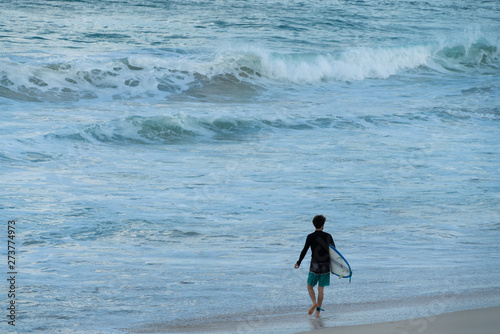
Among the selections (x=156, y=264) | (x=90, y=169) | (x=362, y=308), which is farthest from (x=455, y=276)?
(x=90, y=169)

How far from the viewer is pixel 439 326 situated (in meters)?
4.68

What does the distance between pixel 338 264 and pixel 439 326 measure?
0.89 m

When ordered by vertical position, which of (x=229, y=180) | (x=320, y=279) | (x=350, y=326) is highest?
(x=320, y=279)

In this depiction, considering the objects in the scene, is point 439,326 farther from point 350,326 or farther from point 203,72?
point 203,72

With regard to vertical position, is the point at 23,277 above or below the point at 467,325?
below

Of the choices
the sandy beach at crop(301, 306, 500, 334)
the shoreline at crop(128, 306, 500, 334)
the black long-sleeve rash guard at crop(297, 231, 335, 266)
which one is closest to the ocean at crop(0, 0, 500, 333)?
the shoreline at crop(128, 306, 500, 334)

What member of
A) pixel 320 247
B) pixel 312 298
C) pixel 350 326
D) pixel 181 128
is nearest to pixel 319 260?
pixel 320 247

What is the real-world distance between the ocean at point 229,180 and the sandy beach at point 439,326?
0.68ft

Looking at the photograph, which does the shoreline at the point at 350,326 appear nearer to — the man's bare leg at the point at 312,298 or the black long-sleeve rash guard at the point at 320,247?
the man's bare leg at the point at 312,298

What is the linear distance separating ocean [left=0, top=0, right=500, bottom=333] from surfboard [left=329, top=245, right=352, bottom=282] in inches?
12.8

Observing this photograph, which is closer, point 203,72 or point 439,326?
point 439,326

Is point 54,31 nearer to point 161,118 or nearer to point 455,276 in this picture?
point 161,118

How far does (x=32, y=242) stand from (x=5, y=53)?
14.3 metres

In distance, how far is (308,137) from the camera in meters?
13.0
